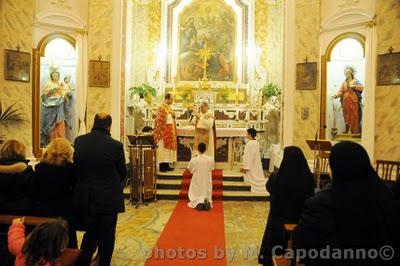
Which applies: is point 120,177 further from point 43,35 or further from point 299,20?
point 299,20

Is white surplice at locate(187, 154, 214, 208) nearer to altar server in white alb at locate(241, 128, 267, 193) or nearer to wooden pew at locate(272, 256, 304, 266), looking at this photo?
altar server in white alb at locate(241, 128, 267, 193)

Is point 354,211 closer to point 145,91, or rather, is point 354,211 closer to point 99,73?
point 99,73

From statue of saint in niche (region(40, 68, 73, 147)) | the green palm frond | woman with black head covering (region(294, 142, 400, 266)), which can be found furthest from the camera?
statue of saint in niche (region(40, 68, 73, 147))

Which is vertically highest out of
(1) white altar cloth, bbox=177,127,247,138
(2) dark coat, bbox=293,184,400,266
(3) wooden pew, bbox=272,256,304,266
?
(1) white altar cloth, bbox=177,127,247,138

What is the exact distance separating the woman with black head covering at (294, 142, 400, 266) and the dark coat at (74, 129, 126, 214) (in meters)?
2.40

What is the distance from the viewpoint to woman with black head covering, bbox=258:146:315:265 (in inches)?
170

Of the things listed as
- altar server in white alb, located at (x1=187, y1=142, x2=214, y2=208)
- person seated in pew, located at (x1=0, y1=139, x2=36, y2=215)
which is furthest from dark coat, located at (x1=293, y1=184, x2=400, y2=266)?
altar server in white alb, located at (x1=187, y1=142, x2=214, y2=208)

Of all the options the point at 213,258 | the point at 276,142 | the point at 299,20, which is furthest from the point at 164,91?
the point at 213,258

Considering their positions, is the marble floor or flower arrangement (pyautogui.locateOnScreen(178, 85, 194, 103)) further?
flower arrangement (pyautogui.locateOnScreen(178, 85, 194, 103))

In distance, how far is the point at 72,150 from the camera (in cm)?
429

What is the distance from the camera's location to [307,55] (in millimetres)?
10484

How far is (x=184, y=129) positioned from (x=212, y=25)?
15.9 feet

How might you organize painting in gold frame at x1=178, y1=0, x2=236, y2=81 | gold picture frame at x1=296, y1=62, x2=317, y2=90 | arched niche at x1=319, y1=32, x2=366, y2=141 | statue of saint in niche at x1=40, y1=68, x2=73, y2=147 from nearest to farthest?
statue of saint in niche at x1=40, y1=68, x2=73, y2=147 → arched niche at x1=319, y1=32, x2=366, y2=141 → gold picture frame at x1=296, y1=62, x2=317, y2=90 → painting in gold frame at x1=178, y1=0, x2=236, y2=81

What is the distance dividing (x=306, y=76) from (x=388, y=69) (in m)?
2.34
